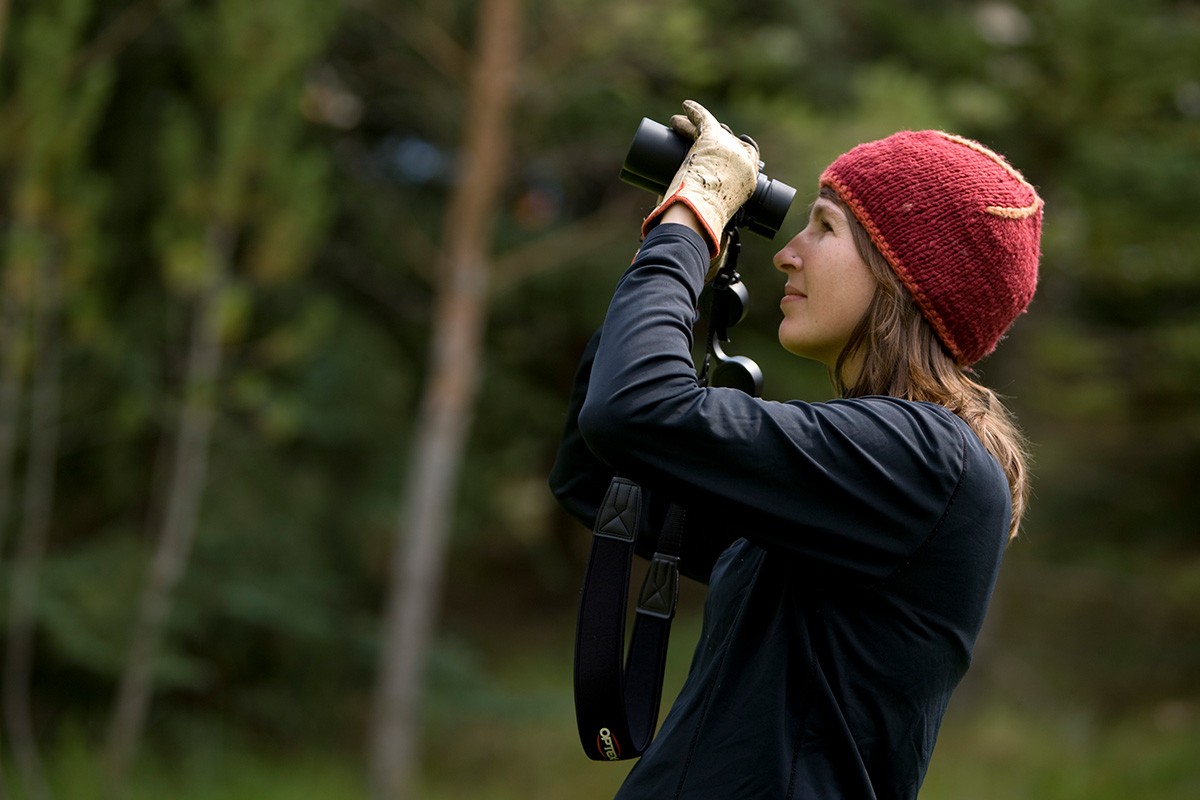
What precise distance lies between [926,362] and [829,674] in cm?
44

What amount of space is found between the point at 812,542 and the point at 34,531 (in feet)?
18.2

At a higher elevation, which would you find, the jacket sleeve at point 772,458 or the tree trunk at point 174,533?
the jacket sleeve at point 772,458

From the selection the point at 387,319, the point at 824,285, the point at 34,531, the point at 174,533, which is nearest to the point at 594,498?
the point at 824,285

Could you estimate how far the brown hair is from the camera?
1.37 meters

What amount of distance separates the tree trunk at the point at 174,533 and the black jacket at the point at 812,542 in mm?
4779

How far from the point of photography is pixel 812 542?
45.8 inches

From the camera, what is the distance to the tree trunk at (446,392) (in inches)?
243

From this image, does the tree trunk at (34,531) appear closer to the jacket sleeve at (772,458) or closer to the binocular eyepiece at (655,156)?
the binocular eyepiece at (655,156)

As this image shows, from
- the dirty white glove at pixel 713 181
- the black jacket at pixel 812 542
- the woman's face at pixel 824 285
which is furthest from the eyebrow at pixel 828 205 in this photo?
the black jacket at pixel 812 542

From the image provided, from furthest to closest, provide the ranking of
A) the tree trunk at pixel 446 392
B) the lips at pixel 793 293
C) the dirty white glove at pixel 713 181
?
the tree trunk at pixel 446 392, the lips at pixel 793 293, the dirty white glove at pixel 713 181

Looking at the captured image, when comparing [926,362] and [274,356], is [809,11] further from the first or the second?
[926,362]

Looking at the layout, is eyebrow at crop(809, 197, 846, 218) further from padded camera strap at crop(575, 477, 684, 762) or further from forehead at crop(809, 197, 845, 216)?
padded camera strap at crop(575, 477, 684, 762)

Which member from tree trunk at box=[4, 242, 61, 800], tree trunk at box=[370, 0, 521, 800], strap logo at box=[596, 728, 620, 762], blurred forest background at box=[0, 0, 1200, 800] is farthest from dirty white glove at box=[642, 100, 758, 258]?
tree trunk at box=[370, 0, 521, 800]

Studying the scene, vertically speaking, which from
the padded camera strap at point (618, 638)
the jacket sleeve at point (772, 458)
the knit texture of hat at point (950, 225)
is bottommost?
the padded camera strap at point (618, 638)
